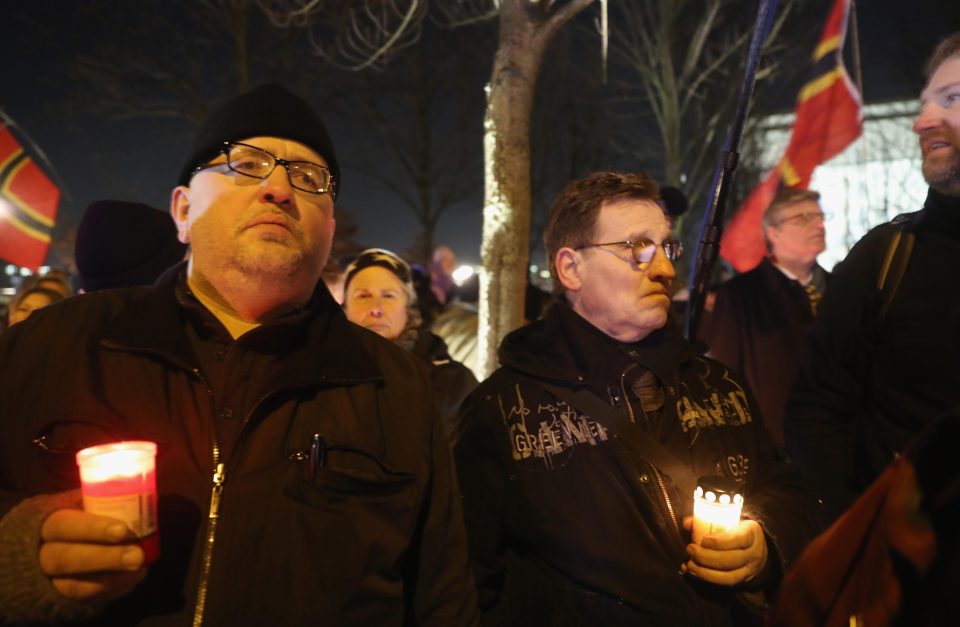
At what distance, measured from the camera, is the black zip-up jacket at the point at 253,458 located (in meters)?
1.70

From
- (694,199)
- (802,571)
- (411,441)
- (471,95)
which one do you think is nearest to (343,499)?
(411,441)

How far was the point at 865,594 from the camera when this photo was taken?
1.04 m

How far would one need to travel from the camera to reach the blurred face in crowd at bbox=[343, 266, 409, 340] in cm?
427

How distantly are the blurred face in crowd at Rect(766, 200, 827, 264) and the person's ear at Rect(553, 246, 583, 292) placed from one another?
2922 mm

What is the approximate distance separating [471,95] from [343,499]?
2098 cm

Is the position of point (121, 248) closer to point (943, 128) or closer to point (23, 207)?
point (23, 207)

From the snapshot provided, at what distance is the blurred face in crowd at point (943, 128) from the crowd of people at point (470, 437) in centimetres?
1

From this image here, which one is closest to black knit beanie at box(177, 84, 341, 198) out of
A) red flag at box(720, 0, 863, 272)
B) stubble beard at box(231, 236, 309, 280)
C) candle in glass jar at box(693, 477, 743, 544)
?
stubble beard at box(231, 236, 309, 280)

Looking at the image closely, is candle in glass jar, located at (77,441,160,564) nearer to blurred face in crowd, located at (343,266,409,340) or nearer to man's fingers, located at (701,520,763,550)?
man's fingers, located at (701,520,763,550)

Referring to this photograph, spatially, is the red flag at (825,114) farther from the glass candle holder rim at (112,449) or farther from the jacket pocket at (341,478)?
the glass candle holder rim at (112,449)

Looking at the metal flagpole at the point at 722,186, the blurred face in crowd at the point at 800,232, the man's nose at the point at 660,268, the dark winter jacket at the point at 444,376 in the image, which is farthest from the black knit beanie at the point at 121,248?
the blurred face in crowd at the point at 800,232

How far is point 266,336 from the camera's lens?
6.61 feet

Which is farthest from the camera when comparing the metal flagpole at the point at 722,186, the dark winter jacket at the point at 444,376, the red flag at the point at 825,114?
the red flag at the point at 825,114

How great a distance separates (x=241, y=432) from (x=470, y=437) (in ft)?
3.22
